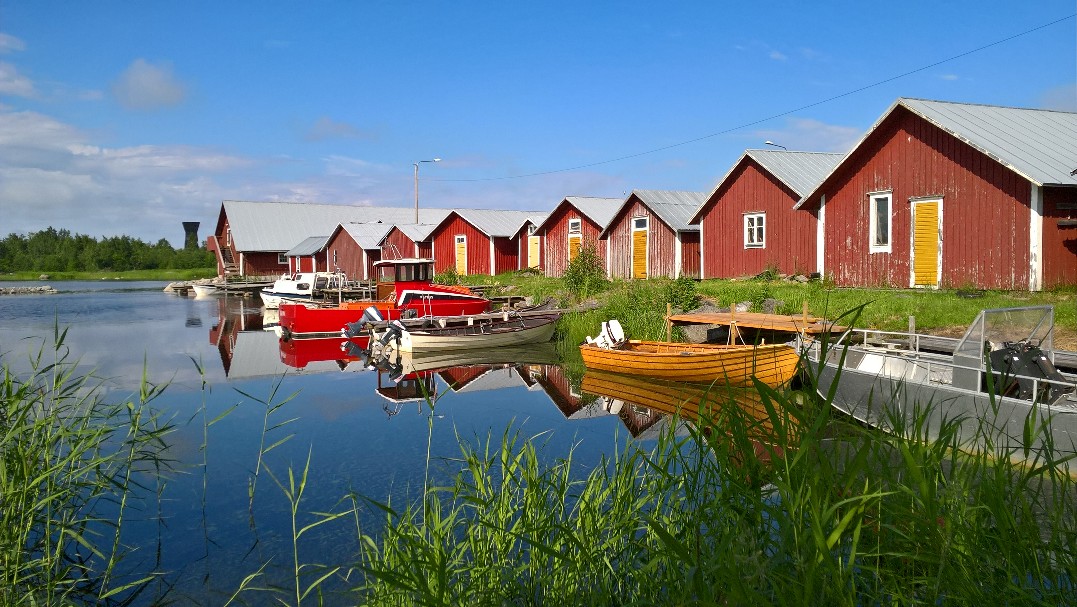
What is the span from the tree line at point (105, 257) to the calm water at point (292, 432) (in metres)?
→ 97.4

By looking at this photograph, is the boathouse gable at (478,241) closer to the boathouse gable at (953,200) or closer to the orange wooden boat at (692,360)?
the boathouse gable at (953,200)

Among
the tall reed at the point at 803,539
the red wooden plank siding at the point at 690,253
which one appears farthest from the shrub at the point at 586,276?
the tall reed at the point at 803,539

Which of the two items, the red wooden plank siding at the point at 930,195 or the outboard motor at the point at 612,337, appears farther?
the red wooden plank siding at the point at 930,195

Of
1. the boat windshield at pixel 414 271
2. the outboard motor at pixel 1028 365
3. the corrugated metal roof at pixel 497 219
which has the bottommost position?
the outboard motor at pixel 1028 365

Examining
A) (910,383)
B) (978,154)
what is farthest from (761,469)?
(978,154)

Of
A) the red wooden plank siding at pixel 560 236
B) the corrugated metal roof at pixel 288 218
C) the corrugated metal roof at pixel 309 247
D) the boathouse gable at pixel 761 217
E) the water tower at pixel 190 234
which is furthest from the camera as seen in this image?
the water tower at pixel 190 234

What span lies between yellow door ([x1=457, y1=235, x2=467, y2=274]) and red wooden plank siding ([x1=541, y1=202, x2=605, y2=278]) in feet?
22.7

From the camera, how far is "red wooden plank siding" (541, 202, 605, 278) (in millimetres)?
38775

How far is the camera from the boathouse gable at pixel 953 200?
18.3 metres

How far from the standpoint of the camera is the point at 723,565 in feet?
11.8

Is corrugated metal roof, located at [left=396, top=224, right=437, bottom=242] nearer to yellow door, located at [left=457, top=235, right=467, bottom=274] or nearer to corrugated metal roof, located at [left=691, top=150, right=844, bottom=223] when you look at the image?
yellow door, located at [left=457, top=235, right=467, bottom=274]

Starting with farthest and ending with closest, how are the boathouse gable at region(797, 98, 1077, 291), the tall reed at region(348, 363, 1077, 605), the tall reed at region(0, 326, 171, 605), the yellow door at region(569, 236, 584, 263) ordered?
the yellow door at region(569, 236, 584, 263)
the boathouse gable at region(797, 98, 1077, 291)
the tall reed at region(0, 326, 171, 605)
the tall reed at region(348, 363, 1077, 605)

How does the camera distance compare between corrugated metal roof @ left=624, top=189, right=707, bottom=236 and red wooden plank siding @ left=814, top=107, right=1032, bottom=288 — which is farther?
corrugated metal roof @ left=624, top=189, right=707, bottom=236

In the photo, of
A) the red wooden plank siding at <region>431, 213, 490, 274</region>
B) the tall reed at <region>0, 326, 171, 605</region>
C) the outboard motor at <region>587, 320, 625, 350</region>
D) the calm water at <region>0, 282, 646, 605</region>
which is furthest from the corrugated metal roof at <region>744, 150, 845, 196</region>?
the tall reed at <region>0, 326, 171, 605</region>
